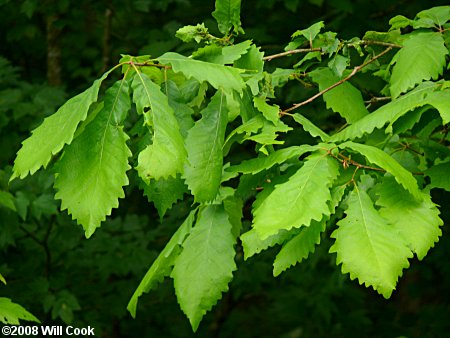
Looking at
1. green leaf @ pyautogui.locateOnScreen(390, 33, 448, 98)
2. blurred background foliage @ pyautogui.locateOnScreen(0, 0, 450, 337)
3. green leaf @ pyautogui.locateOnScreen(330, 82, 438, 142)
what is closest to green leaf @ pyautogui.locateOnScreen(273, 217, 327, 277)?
green leaf @ pyautogui.locateOnScreen(330, 82, 438, 142)

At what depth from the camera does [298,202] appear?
119cm

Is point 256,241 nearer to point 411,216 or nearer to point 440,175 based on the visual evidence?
point 411,216

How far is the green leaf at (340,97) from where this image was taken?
1.77m

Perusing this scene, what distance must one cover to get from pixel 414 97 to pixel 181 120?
543mm

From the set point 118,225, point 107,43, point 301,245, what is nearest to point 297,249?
point 301,245

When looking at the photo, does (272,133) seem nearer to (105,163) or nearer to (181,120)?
(181,120)

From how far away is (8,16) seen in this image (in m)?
4.12

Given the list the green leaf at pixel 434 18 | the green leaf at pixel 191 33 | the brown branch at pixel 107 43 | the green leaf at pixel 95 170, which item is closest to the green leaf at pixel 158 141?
the green leaf at pixel 95 170

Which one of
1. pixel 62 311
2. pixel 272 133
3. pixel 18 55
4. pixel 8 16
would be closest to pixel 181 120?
pixel 272 133

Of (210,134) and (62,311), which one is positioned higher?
(210,134)

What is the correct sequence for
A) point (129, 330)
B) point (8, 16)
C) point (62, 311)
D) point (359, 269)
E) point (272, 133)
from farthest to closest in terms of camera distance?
1. point (129, 330)
2. point (8, 16)
3. point (62, 311)
4. point (272, 133)
5. point (359, 269)

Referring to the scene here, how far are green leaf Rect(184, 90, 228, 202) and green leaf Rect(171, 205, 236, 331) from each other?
0.13m

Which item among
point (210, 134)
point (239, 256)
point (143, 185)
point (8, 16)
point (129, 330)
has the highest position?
point (210, 134)

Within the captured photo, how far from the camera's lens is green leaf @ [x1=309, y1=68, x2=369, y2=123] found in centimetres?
177
